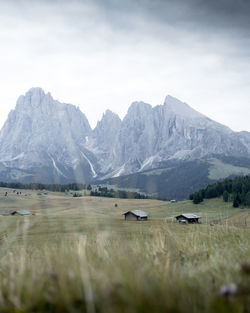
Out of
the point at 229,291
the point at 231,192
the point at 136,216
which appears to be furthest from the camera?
the point at 231,192

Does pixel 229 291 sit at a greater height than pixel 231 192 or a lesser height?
lesser

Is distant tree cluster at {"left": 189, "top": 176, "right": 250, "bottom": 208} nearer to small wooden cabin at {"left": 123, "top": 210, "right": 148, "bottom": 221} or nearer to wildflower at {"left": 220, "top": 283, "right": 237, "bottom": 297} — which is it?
small wooden cabin at {"left": 123, "top": 210, "right": 148, "bottom": 221}

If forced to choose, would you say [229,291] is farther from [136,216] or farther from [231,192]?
[231,192]

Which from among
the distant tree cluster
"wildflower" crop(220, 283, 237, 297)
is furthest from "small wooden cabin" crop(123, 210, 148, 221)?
"wildflower" crop(220, 283, 237, 297)

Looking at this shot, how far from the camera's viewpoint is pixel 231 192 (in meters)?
161

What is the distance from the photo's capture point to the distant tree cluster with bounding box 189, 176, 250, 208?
144125 mm

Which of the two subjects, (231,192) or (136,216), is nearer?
(136,216)

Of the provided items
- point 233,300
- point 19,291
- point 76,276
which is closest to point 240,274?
point 233,300

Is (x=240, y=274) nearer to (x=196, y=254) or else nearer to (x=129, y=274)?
(x=129, y=274)

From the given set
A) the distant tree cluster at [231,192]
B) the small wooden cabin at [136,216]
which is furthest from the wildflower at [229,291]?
the distant tree cluster at [231,192]

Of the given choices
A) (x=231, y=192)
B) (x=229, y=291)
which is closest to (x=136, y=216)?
(x=231, y=192)

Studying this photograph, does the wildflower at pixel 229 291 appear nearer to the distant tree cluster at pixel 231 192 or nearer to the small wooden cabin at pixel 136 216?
the small wooden cabin at pixel 136 216

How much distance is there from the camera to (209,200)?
6471 inches

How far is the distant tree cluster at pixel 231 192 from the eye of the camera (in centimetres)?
14412
